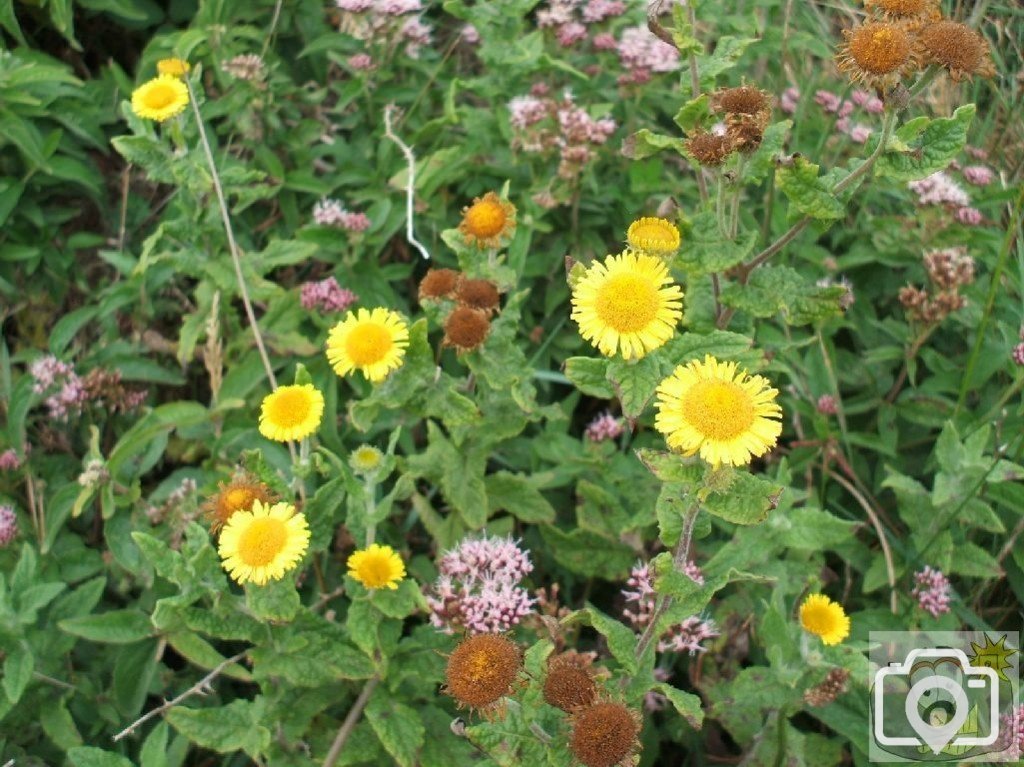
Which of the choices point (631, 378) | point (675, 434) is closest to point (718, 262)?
point (631, 378)

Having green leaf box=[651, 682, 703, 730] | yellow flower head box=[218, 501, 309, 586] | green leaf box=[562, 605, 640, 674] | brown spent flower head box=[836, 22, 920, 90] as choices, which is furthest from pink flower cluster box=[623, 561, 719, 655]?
brown spent flower head box=[836, 22, 920, 90]

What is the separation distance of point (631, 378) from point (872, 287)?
4.48 feet

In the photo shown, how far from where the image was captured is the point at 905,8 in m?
1.53

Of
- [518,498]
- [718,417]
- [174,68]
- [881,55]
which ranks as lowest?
[518,498]

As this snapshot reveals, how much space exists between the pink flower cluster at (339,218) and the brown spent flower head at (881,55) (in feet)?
4.20

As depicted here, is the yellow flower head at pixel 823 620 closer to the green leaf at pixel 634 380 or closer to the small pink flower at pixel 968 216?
the green leaf at pixel 634 380

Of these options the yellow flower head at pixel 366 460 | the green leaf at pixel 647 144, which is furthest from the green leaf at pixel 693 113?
the yellow flower head at pixel 366 460

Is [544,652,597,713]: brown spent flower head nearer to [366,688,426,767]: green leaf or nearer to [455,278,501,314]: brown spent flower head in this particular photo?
[366,688,426,767]: green leaf

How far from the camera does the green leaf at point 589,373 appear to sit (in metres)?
1.52

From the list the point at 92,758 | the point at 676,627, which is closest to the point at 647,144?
the point at 676,627

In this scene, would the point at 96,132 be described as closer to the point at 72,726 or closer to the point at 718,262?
the point at 72,726

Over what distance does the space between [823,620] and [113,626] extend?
4.46ft

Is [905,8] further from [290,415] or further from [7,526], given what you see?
[7,526]

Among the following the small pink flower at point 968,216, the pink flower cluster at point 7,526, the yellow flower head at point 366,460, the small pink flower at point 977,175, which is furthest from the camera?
the small pink flower at point 977,175
